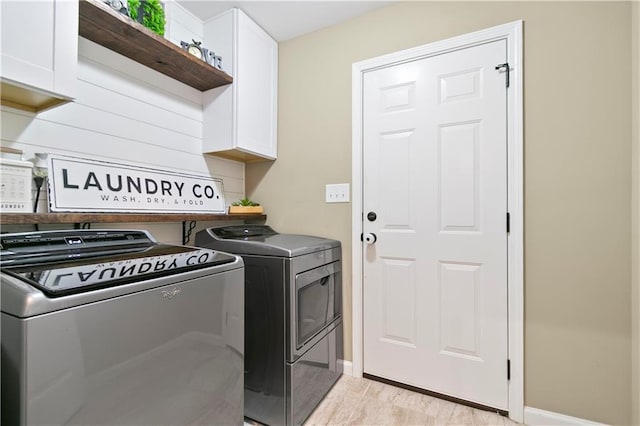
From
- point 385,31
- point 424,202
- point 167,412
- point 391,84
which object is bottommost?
point 167,412

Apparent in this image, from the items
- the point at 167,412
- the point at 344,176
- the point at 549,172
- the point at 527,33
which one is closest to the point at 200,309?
the point at 167,412

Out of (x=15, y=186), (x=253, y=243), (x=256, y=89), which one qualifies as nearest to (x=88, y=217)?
(x=15, y=186)

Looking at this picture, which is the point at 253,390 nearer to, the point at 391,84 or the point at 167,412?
the point at 167,412

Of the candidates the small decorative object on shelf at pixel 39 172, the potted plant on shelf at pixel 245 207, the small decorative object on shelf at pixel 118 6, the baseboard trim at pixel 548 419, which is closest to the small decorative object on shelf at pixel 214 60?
Answer: the small decorative object on shelf at pixel 118 6

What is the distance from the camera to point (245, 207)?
85.3 inches

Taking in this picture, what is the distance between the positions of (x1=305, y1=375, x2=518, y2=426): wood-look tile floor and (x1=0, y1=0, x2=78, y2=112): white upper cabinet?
6.36ft

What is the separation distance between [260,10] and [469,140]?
1.62 meters

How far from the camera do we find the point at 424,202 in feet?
5.90

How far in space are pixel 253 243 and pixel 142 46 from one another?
1.21m

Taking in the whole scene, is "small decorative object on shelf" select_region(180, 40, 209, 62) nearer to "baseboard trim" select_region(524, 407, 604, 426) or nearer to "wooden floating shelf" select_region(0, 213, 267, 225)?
"wooden floating shelf" select_region(0, 213, 267, 225)

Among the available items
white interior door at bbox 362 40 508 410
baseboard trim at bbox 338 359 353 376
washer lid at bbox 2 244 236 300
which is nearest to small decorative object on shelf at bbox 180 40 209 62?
white interior door at bbox 362 40 508 410

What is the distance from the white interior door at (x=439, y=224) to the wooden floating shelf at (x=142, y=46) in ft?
3.55

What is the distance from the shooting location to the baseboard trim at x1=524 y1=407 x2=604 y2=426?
143 centimetres

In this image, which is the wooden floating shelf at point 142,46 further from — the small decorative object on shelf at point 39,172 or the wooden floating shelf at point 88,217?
the wooden floating shelf at point 88,217
